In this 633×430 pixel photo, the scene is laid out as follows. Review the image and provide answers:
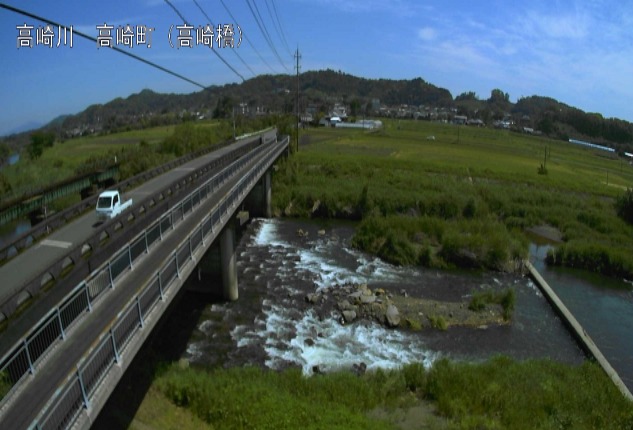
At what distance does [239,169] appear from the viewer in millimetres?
36906

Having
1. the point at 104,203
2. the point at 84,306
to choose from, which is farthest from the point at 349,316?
the point at 84,306

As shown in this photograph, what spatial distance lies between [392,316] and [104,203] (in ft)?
54.0

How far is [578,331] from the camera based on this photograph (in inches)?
933

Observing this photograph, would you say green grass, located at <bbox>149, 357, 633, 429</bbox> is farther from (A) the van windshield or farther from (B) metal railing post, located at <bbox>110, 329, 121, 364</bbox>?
(A) the van windshield

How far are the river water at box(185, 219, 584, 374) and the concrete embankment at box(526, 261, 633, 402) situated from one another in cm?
49

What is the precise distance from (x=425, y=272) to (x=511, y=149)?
9167 cm

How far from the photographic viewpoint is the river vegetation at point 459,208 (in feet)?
113

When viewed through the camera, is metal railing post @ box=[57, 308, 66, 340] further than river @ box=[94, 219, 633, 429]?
No

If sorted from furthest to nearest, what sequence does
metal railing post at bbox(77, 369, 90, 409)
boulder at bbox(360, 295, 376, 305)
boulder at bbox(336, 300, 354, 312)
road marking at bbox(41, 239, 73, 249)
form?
boulder at bbox(360, 295, 376, 305) < boulder at bbox(336, 300, 354, 312) < road marking at bbox(41, 239, 73, 249) < metal railing post at bbox(77, 369, 90, 409)

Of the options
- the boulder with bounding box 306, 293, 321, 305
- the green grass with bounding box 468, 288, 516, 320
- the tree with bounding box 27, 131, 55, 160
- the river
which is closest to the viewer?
the river

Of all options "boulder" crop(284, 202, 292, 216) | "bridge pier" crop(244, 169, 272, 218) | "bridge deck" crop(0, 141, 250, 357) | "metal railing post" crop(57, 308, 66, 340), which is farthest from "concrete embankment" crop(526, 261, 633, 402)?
"bridge pier" crop(244, 169, 272, 218)

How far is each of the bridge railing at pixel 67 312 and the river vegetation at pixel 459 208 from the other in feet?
73.0

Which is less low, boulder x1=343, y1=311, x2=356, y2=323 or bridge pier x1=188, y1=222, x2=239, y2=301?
bridge pier x1=188, y1=222, x2=239, y2=301

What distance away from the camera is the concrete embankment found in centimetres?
1905
